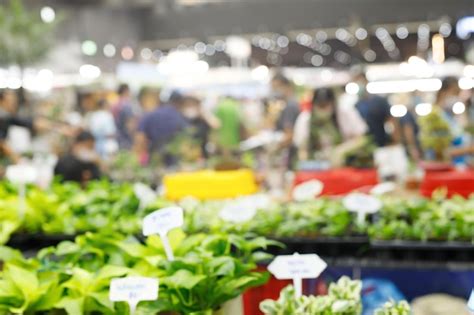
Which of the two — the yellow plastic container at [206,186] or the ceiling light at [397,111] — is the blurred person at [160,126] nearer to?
the ceiling light at [397,111]

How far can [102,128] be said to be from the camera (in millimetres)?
9008

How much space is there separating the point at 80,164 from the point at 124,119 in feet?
11.8

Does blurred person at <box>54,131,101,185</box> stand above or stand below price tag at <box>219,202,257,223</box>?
above

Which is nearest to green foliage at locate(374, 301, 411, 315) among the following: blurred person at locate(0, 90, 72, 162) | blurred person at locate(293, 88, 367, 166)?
blurred person at locate(293, 88, 367, 166)

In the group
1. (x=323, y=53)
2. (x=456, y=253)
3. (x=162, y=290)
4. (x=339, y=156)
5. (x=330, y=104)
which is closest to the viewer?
(x=162, y=290)

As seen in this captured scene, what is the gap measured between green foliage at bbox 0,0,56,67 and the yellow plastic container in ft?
12.0

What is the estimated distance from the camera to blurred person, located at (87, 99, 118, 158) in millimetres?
8969

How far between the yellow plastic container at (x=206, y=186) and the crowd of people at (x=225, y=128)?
32.9 inches

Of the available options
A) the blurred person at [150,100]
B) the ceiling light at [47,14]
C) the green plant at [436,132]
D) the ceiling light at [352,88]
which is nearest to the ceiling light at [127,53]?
the ceiling light at [47,14]

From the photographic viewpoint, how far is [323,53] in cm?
1537

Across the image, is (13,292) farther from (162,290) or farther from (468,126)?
(468,126)

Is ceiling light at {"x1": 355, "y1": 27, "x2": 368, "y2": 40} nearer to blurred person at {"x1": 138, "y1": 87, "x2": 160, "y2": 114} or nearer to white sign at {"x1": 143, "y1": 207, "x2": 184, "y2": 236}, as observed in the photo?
blurred person at {"x1": 138, "y1": 87, "x2": 160, "y2": 114}

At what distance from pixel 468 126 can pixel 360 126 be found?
98 cm

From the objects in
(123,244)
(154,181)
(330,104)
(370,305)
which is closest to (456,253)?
(370,305)
